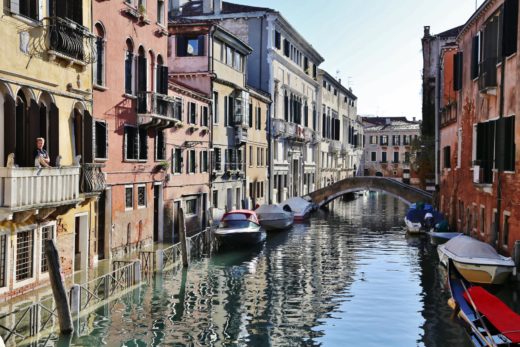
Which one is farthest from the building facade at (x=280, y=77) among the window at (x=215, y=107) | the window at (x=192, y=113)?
the window at (x=192, y=113)

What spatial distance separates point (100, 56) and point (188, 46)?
32.1ft

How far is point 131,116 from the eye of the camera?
64.8 feet

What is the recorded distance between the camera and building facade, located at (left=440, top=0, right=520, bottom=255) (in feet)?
53.5

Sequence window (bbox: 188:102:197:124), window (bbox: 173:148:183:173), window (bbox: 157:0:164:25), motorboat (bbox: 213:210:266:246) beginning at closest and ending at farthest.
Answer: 1. window (bbox: 157:0:164:25)
2. motorboat (bbox: 213:210:266:246)
3. window (bbox: 173:148:183:173)
4. window (bbox: 188:102:197:124)

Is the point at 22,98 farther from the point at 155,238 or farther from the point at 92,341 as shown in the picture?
the point at 155,238

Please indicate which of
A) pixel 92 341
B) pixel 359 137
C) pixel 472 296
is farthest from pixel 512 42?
pixel 359 137

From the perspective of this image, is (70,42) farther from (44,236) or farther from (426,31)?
(426,31)

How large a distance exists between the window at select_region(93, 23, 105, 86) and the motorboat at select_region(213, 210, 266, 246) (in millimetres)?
7846

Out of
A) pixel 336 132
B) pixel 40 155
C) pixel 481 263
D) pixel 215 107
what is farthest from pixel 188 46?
pixel 336 132

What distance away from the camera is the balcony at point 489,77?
17.7 meters

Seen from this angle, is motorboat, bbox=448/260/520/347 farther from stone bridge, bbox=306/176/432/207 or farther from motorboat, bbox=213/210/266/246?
stone bridge, bbox=306/176/432/207

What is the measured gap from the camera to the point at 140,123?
20.1 m

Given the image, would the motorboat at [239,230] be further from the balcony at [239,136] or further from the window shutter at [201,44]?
the window shutter at [201,44]

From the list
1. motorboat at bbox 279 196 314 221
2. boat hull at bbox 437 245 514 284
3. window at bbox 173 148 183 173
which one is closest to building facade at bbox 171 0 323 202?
motorboat at bbox 279 196 314 221
